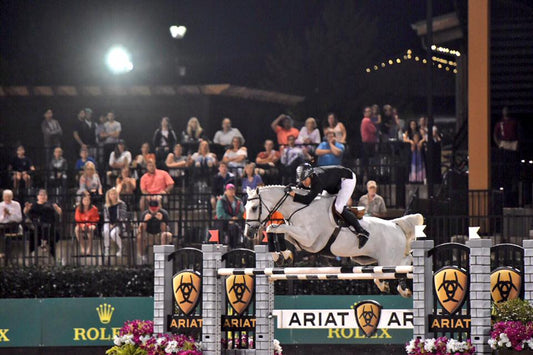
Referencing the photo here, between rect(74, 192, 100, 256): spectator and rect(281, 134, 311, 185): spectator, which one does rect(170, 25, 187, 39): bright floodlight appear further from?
rect(74, 192, 100, 256): spectator

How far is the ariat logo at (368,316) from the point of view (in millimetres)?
17297

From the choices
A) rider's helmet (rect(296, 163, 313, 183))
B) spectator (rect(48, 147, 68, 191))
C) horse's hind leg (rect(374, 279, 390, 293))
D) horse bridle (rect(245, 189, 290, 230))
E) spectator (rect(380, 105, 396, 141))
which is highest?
spectator (rect(380, 105, 396, 141))

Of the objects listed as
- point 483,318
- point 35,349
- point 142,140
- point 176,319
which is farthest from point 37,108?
point 483,318

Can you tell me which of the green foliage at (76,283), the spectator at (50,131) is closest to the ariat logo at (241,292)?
the green foliage at (76,283)

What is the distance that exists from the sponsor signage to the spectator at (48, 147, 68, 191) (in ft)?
39.3

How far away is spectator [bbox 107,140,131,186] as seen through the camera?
90.6 feet

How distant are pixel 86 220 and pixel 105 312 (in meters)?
2.70

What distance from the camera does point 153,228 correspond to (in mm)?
23578

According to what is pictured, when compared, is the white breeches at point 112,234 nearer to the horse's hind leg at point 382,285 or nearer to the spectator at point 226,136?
the spectator at point 226,136

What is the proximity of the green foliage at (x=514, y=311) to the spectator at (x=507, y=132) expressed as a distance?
1056 cm

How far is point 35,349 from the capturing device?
858 inches

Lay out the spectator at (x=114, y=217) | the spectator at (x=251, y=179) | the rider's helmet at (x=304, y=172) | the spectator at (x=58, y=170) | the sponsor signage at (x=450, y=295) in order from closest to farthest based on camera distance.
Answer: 1. the sponsor signage at (x=450, y=295)
2. the rider's helmet at (x=304, y=172)
3. the spectator at (x=114, y=217)
4. the spectator at (x=251, y=179)
5. the spectator at (x=58, y=170)

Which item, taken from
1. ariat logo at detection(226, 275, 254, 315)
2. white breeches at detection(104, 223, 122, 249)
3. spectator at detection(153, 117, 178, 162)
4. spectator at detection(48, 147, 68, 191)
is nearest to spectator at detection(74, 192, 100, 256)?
white breeches at detection(104, 223, 122, 249)

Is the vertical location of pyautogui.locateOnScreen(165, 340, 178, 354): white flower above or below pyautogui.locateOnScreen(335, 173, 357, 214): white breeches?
below
